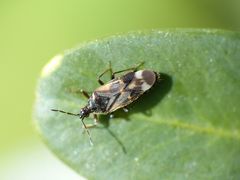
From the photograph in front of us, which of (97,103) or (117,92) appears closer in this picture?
(97,103)

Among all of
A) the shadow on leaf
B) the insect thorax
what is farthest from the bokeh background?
the shadow on leaf

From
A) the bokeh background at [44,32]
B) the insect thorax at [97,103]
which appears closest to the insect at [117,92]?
the insect thorax at [97,103]

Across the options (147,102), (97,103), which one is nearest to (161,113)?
(147,102)

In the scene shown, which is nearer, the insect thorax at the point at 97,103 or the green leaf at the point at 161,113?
the green leaf at the point at 161,113

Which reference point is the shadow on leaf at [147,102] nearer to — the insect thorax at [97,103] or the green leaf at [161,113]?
the green leaf at [161,113]

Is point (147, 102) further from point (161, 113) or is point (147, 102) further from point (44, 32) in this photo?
point (44, 32)

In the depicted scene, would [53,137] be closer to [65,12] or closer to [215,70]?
[215,70]
